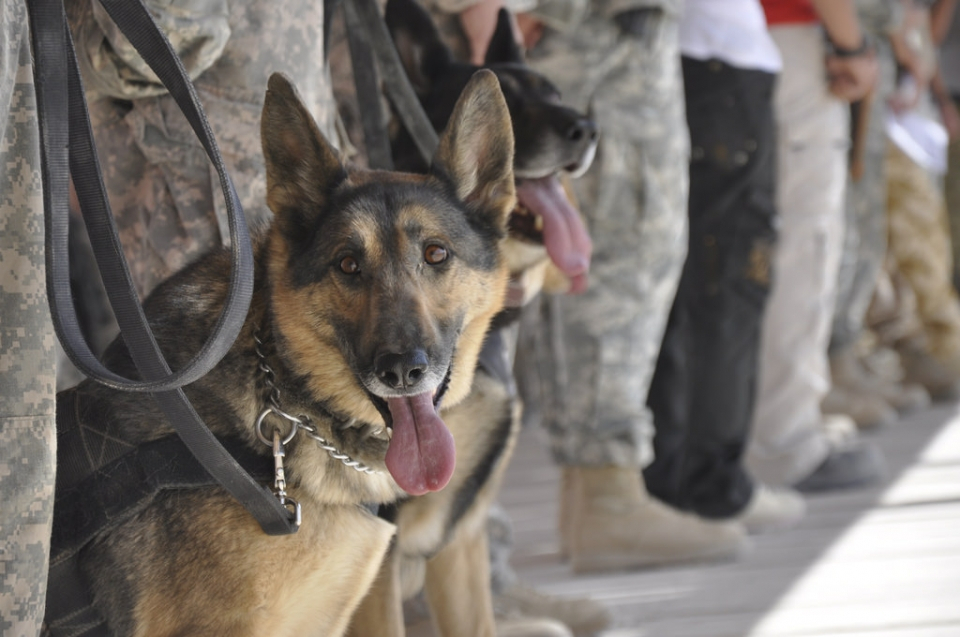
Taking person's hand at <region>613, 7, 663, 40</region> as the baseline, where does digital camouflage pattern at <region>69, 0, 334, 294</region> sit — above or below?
above

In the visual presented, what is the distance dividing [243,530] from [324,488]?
17cm

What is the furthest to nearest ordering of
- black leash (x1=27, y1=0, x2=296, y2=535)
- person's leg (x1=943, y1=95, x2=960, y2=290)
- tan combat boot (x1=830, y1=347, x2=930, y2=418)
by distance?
person's leg (x1=943, y1=95, x2=960, y2=290) < tan combat boot (x1=830, y1=347, x2=930, y2=418) < black leash (x1=27, y1=0, x2=296, y2=535)

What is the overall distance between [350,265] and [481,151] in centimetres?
36

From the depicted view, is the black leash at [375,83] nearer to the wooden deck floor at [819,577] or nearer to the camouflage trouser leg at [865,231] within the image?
the wooden deck floor at [819,577]

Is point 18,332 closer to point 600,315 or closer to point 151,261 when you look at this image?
point 151,261

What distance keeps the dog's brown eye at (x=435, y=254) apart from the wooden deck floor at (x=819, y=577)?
1.48 metres

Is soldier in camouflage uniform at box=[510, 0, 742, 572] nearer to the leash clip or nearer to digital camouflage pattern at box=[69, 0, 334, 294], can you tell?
digital camouflage pattern at box=[69, 0, 334, 294]

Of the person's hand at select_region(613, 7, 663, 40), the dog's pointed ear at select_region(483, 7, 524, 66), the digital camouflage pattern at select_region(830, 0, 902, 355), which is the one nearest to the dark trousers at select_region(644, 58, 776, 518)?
the person's hand at select_region(613, 7, 663, 40)

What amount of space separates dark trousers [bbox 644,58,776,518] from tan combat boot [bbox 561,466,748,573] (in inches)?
7.7

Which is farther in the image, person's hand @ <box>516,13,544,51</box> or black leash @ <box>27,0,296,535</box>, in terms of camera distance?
person's hand @ <box>516,13,544,51</box>

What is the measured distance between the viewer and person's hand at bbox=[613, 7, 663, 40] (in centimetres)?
324

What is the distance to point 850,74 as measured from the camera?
165 inches

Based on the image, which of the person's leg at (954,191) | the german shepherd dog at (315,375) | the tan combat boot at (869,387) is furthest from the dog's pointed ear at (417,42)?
the person's leg at (954,191)

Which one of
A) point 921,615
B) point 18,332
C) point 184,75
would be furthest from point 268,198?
point 921,615
